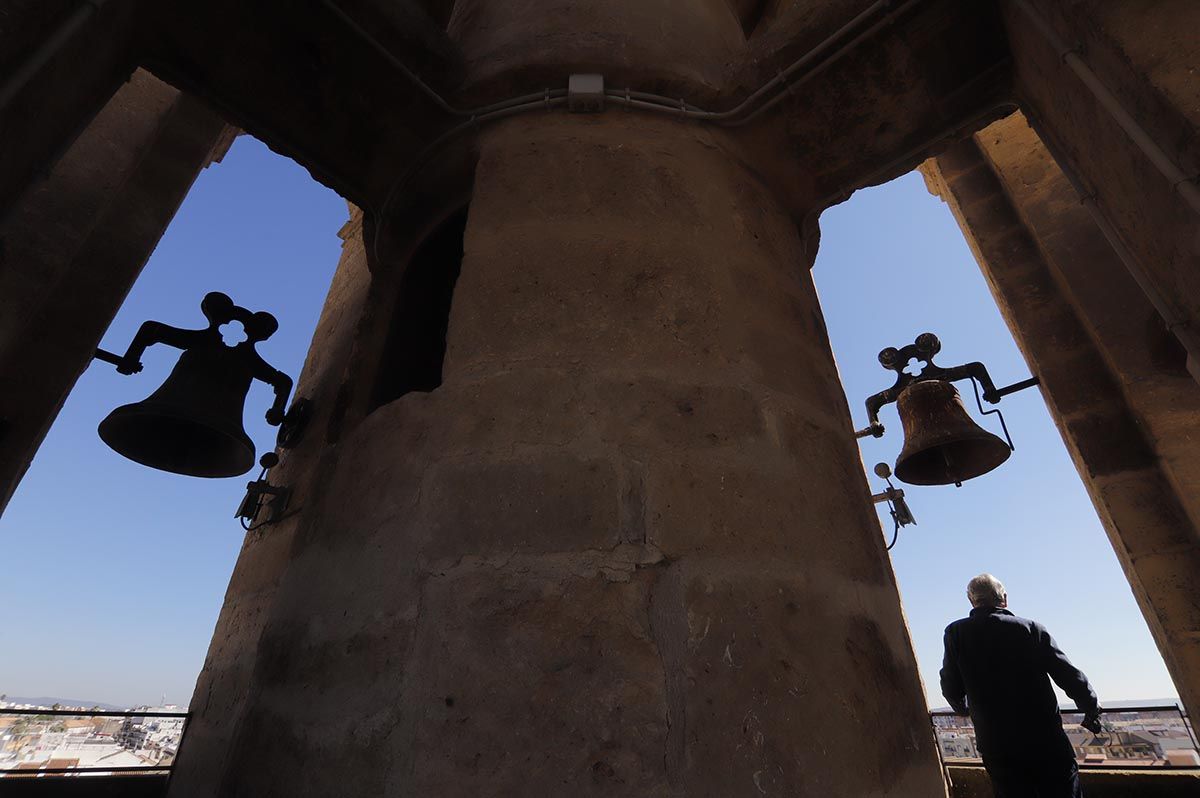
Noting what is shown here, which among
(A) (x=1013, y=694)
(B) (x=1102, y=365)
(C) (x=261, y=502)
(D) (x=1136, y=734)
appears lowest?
(D) (x=1136, y=734)

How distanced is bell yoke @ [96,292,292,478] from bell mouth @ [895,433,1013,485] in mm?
3294

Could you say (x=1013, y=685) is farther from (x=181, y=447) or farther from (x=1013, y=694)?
(x=181, y=447)

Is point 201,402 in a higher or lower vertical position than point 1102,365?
lower

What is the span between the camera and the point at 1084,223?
378cm

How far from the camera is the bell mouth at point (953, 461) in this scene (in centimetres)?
295

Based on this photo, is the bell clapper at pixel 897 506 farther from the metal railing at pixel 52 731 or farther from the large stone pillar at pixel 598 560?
the metal railing at pixel 52 731

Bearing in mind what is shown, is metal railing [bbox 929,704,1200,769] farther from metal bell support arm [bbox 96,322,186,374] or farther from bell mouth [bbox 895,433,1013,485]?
metal bell support arm [bbox 96,322,186,374]

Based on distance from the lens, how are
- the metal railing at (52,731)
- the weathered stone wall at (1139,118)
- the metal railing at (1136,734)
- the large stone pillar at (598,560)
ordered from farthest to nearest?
the metal railing at (1136,734), the metal railing at (52,731), the weathered stone wall at (1139,118), the large stone pillar at (598,560)

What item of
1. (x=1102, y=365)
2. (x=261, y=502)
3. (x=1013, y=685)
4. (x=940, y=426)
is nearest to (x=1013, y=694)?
(x=1013, y=685)

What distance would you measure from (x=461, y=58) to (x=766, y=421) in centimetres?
195

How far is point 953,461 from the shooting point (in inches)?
123

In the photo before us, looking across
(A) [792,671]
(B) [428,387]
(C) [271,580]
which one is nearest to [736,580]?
(A) [792,671]

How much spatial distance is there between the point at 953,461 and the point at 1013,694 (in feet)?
3.66

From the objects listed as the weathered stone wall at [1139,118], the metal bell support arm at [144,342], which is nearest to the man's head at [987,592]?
the weathered stone wall at [1139,118]
